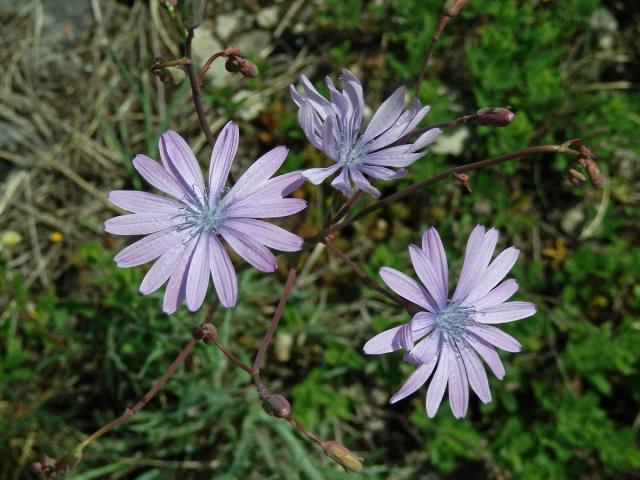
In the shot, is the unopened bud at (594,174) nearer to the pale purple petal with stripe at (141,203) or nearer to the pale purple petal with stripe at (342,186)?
the pale purple petal with stripe at (342,186)

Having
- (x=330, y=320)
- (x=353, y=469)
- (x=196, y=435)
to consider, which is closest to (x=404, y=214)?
(x=330, y=320)

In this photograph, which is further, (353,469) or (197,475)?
(197,475)

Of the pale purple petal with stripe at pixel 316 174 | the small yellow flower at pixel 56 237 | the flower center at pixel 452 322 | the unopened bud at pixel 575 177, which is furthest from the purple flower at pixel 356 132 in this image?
the small yellow flower at pixel 56 237

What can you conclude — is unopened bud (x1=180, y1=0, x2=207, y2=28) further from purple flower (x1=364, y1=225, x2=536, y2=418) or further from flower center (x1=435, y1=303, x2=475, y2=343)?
flower center (x1=435, y1=303, x2=475, y2=343)

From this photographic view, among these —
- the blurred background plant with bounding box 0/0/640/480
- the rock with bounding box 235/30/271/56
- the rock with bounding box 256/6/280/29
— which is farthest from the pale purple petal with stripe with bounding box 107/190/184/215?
the rock with bounding box 256/6/280/29

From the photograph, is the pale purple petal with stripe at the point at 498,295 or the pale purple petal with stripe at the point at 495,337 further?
the pale purple petal with stripe at the point at 498,295

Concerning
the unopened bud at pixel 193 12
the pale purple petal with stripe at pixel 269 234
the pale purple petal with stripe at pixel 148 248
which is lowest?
the pale purple petal with stripe at pixel 148 248

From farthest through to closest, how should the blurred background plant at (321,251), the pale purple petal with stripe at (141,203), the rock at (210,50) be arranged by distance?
the rock at (210,50), the blurred background plant at (321,251), the pale purple petal with stripe at (141,203)

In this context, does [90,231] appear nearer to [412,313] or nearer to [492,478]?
[412,313]
